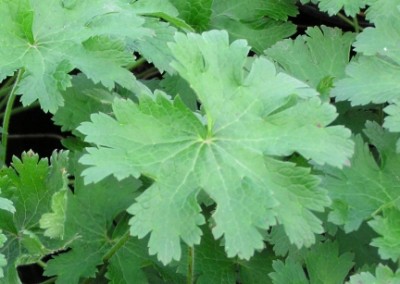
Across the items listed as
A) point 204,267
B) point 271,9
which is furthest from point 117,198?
point 271,9

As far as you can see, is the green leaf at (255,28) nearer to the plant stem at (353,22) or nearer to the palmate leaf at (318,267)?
the plant stem at (353,22)

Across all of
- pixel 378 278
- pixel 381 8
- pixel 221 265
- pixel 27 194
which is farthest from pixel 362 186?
pixel 27 194

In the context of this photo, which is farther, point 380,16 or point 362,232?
point 380,16

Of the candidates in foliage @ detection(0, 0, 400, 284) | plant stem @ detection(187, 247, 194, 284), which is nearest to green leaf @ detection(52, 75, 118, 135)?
foliage @ detection(0, 0, 400, 284)

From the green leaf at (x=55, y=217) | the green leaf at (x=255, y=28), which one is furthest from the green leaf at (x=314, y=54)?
the green leaf at (x=55, y=217)

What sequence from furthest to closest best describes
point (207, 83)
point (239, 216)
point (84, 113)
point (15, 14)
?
point (84, 113)
point (15, 14)
point (207, 83)
point (239, 216)

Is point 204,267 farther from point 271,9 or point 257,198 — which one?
point 271,9

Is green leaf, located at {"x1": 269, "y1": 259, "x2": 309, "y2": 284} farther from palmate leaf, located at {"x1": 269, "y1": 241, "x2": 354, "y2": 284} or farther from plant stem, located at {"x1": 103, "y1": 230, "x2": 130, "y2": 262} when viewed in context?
plant stem, located at {"x1": 103, "y1": 230, "x2": 130, "y2": 262}

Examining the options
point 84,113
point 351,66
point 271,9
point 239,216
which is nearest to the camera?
point 239,216

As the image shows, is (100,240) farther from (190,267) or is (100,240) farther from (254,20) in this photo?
(254,20)
